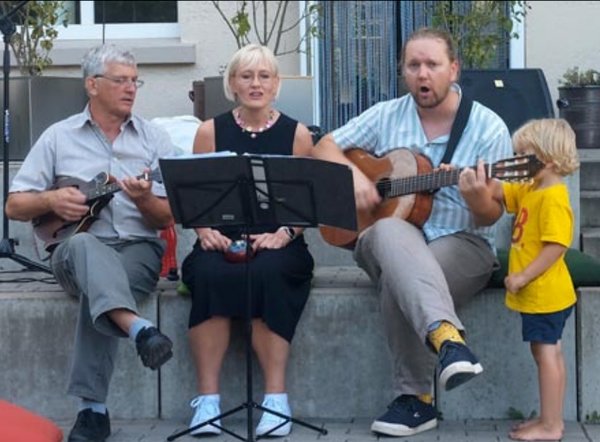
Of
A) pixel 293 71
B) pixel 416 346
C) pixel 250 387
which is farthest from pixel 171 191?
pixel 293 71

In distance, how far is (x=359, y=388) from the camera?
6.45 metres

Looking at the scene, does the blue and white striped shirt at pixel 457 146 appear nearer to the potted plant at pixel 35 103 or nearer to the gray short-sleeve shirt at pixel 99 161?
the gray short-sleeve shirt at pixel 99 161

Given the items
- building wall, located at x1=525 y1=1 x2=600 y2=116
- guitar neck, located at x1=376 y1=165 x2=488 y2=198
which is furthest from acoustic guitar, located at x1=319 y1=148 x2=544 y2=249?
building wall, located at x1=525 y1=1 x2=600 y2=116

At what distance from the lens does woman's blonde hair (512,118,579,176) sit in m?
5.73

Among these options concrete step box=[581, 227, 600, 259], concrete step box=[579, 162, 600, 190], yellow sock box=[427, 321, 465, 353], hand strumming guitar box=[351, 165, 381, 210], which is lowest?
yellow sock box=[427, 321, 465, 353]

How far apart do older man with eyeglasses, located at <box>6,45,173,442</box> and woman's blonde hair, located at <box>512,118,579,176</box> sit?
163 centimetres

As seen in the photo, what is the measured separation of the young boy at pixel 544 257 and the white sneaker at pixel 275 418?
95 cm

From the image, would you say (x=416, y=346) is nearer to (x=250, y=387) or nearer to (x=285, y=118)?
(x=250, y=387)

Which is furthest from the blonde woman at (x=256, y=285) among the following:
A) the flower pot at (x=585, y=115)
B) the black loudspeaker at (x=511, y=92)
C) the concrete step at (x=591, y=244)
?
the flower pot at (x=585, y=115)

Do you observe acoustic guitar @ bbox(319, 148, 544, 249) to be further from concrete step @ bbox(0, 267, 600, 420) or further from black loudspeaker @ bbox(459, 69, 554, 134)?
black loudspeaker @ bbox(459, 69, 554, 134)

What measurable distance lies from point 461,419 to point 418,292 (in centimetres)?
92

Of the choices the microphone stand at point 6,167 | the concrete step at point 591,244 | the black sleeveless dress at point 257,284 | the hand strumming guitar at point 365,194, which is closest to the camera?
the black sleeveless dress at point 257,284

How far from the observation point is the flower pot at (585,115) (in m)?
8.82

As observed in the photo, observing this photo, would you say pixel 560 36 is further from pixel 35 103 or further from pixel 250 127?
pixel 250 127
